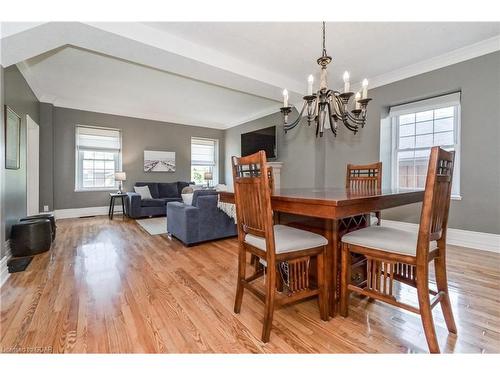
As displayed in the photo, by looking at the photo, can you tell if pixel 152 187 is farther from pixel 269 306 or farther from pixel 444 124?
pixel 444 124

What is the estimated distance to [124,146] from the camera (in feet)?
19.3

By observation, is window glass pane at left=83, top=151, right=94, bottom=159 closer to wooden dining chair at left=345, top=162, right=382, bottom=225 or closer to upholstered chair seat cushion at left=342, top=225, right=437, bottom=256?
wooden dining chair at left=345, top=162, right=382, bottom=225

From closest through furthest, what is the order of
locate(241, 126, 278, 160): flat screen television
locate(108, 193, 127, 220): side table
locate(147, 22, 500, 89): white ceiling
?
1. locate(147, 22, 500, 89): white ceiling
2. locate(108, 193, 127, 220): side table
3. locate(241, 126, 278, 160): flat screen television

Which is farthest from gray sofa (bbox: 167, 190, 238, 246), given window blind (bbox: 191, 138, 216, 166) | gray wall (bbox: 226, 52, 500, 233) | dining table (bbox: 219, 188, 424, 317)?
window blind (bbox: 191, 138, 216, 166)

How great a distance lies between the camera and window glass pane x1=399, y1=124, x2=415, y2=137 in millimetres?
3758

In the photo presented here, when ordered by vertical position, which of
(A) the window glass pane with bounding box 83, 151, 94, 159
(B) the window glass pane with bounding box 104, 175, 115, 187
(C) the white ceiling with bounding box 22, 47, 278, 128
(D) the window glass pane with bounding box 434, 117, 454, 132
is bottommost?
(B) the window glass pane with bounding box 104, 175, 115, 187

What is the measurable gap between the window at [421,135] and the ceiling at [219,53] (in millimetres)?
532

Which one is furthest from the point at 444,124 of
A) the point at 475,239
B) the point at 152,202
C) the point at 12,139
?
the point at 12,139

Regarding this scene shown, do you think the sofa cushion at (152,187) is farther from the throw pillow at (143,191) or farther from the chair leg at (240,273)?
→ the chair leg at (240,273)

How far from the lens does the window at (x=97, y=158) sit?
5.46 meters

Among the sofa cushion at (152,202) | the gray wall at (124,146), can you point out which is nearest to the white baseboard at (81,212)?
the gray wall at (124,146)

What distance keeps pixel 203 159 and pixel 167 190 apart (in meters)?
1.74

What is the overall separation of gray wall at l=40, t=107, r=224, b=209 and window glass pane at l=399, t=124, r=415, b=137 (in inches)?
200
